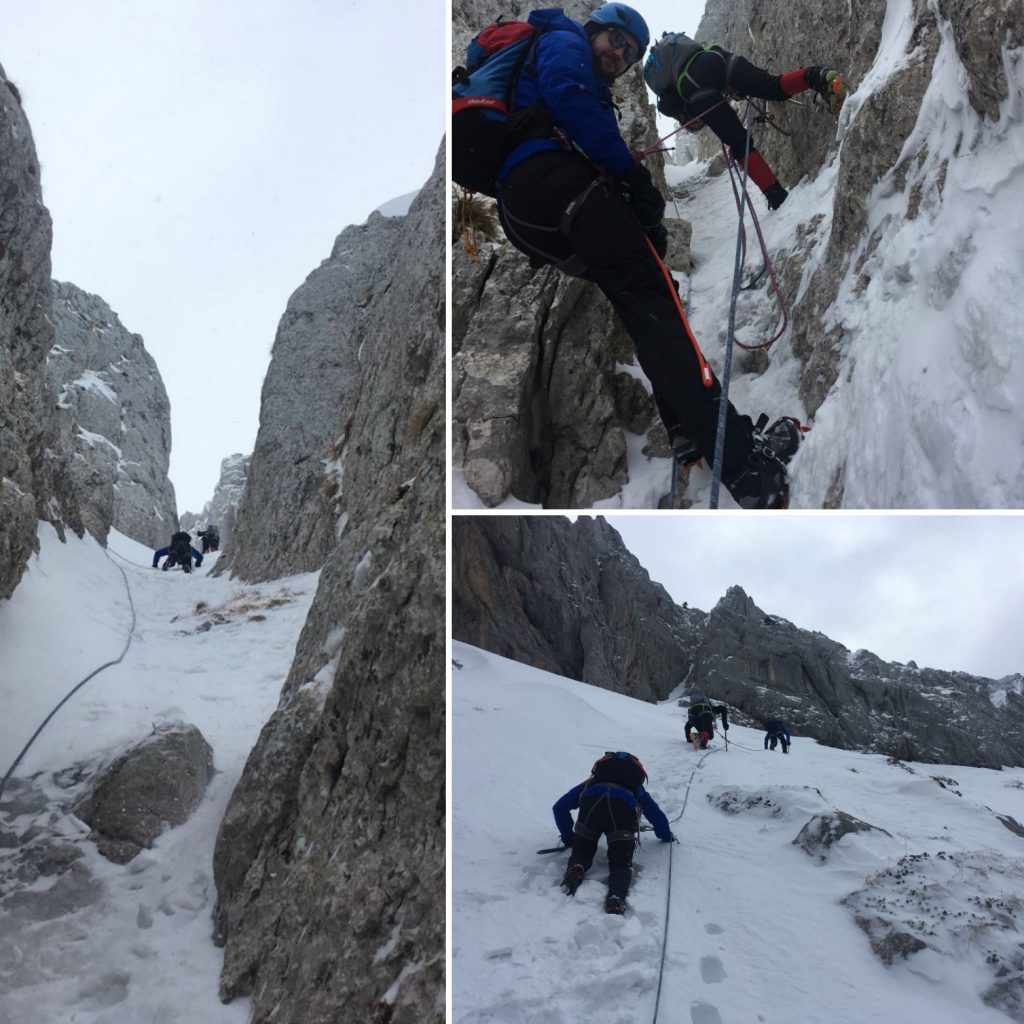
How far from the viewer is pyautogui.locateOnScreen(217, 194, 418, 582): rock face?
17000mm

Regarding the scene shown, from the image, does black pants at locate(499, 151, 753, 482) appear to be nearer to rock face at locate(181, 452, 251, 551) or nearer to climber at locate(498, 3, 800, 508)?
climber at locate(498, 3, 800, 508)

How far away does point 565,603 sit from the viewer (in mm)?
13773

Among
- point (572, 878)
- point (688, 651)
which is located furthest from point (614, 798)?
point (688, 651)

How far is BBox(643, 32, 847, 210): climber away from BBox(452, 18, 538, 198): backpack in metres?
2.60

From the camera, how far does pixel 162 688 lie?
999 cm

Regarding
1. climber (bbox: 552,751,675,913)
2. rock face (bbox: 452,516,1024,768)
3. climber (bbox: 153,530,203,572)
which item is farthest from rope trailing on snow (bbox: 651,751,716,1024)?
climber (bbox: 153,530,203,572)

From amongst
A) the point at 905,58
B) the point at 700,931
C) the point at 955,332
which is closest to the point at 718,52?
the point at 905,58

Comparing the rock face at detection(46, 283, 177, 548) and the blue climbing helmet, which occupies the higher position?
the rock face at detection(46, 283, 177, 548)

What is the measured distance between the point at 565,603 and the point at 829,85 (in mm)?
9104

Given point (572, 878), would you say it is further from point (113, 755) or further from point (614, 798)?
point (113, 755)

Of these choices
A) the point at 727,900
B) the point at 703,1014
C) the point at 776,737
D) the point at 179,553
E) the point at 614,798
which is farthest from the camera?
the point at 179,553

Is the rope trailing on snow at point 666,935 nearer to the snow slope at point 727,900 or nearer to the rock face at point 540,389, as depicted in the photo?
the snow slope at point 727,900

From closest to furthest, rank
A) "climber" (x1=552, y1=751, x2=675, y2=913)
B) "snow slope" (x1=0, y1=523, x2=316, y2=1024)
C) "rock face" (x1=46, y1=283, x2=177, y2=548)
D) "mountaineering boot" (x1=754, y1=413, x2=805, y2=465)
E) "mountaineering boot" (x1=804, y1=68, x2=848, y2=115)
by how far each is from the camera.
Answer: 1. "mountaineering boot" (x1=754, y1=413, x2=805, y2=465)
2. "climber" (x1=552, y1=751, x2=675, y2=913)
3. "snow slope" (x1=0, y1=523, x2=316, y2=1024)
4. "mountaineering boot" (x1=804, y1=68, x2=848, y2=115)
5. "rock face" (x1=46, y1=283, x2=177, y2=548)

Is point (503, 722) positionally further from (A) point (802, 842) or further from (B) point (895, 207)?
(B) point (895, 207)
